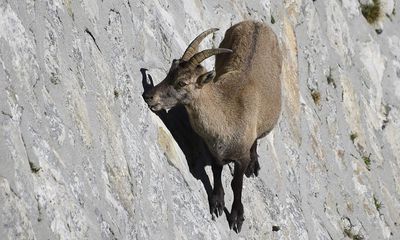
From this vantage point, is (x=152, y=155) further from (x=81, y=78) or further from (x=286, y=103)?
(x=286, y=103)

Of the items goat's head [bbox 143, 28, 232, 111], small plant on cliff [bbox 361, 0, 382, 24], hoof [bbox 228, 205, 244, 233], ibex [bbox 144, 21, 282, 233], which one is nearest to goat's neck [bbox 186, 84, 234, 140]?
ibex [bbox 144, 21, 282, 233]

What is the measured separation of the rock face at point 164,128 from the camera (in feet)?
22.4

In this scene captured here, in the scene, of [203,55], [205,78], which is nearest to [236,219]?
[205,78]

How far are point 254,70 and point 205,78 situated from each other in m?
1.02

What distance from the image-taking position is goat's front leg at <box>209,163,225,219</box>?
9.31 m

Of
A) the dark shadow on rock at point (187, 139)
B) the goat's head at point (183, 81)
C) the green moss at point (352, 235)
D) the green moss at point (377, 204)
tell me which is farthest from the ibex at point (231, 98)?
the green moss at point (377, 204)

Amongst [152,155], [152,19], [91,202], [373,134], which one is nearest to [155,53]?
[152,19]

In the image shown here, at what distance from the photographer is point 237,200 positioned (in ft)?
31.5

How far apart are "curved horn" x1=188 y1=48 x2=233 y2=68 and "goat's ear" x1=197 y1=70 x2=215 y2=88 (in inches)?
6.2

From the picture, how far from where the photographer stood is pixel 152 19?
9.75 metres

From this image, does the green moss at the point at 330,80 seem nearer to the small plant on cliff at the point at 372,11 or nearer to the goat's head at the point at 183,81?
the small plant on cliff at the point at 372,11

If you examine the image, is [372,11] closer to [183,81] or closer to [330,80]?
[330,80]

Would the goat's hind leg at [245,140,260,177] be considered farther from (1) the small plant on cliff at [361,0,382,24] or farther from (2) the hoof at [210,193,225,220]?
(1) the small plant on cliff at [361,0,382,24]

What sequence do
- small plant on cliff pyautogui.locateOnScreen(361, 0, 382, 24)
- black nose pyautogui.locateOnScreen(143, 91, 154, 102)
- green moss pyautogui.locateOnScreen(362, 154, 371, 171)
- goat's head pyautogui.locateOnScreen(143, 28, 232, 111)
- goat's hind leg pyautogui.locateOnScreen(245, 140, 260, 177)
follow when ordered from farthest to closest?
small plant on cliff pyautogui.locateOnScreen(361, 0, 382, 24), green moss pyautogui.locateOnScreen(362, 154, 371, 171), goat's hind leg pyautogui.locateOnScreen(245, 140, 260, 177), goat's head pyautogui.locateOnScreen(143, 28, 232, 111), black nose pyautogui.locateOnScreen(143, 91, 154, 102)
